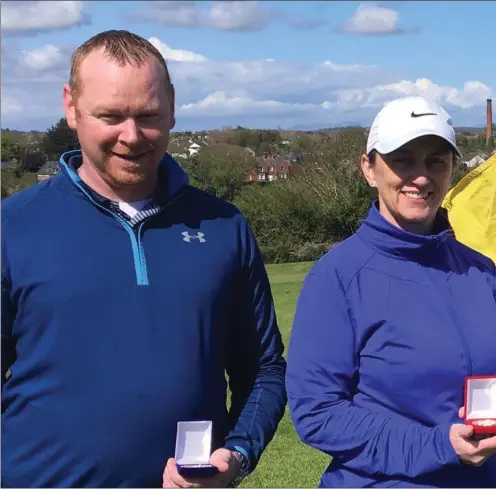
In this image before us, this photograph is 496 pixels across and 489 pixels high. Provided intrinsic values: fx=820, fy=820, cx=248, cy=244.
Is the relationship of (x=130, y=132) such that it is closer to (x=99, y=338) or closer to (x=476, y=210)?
(x=99, y=338)

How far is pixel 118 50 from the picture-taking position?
8.60 feet

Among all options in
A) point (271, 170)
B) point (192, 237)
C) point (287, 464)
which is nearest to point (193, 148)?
point (271, 170)

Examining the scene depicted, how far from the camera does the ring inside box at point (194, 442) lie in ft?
7.88

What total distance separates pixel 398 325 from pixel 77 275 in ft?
3.32

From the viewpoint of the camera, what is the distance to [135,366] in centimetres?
254

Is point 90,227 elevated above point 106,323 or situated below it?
above

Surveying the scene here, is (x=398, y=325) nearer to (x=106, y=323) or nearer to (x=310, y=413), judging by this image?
(x=310, y=413)

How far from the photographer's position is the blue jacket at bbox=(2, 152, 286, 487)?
99.3 inches

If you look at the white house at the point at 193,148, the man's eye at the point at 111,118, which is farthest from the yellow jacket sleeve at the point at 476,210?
the white house at the point at 193,148

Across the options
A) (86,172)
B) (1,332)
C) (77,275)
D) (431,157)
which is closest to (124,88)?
(86,172)

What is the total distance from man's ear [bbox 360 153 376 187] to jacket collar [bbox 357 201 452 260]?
15 centimetres

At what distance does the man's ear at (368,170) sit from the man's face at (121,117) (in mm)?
724

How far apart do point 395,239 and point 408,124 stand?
1.23ft

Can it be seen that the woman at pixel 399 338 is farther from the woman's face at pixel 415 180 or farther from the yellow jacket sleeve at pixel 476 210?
the yellow jacket sleeve at pixel 476 210
